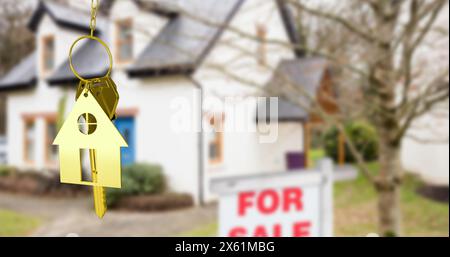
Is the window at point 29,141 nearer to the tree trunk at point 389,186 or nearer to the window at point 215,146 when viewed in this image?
the window at point 215,146

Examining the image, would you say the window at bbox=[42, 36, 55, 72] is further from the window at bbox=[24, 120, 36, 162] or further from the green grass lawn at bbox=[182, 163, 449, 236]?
the green grass lawn at bbox=[182, 163, 449, 236]

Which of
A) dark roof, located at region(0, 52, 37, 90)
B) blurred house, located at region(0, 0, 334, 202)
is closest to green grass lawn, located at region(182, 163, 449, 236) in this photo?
blurred house, located at region(0, 0, 334, 202)

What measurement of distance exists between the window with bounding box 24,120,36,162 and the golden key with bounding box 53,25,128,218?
1157cm

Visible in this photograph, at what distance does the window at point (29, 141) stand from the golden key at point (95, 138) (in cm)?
1157

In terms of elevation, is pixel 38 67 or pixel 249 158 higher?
pixel 38 67

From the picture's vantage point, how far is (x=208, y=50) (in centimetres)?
760

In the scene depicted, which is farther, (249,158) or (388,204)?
(249,158)

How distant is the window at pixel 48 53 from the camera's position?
399 inches

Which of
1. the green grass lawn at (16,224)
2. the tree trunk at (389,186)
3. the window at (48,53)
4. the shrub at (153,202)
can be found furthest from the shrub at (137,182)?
the tree trunk at (389,186)

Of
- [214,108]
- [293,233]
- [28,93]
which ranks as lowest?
[293,233]

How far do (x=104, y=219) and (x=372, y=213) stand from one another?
466cm

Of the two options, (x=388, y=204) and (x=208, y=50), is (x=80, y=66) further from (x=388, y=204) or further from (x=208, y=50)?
(x=388, y=204)
